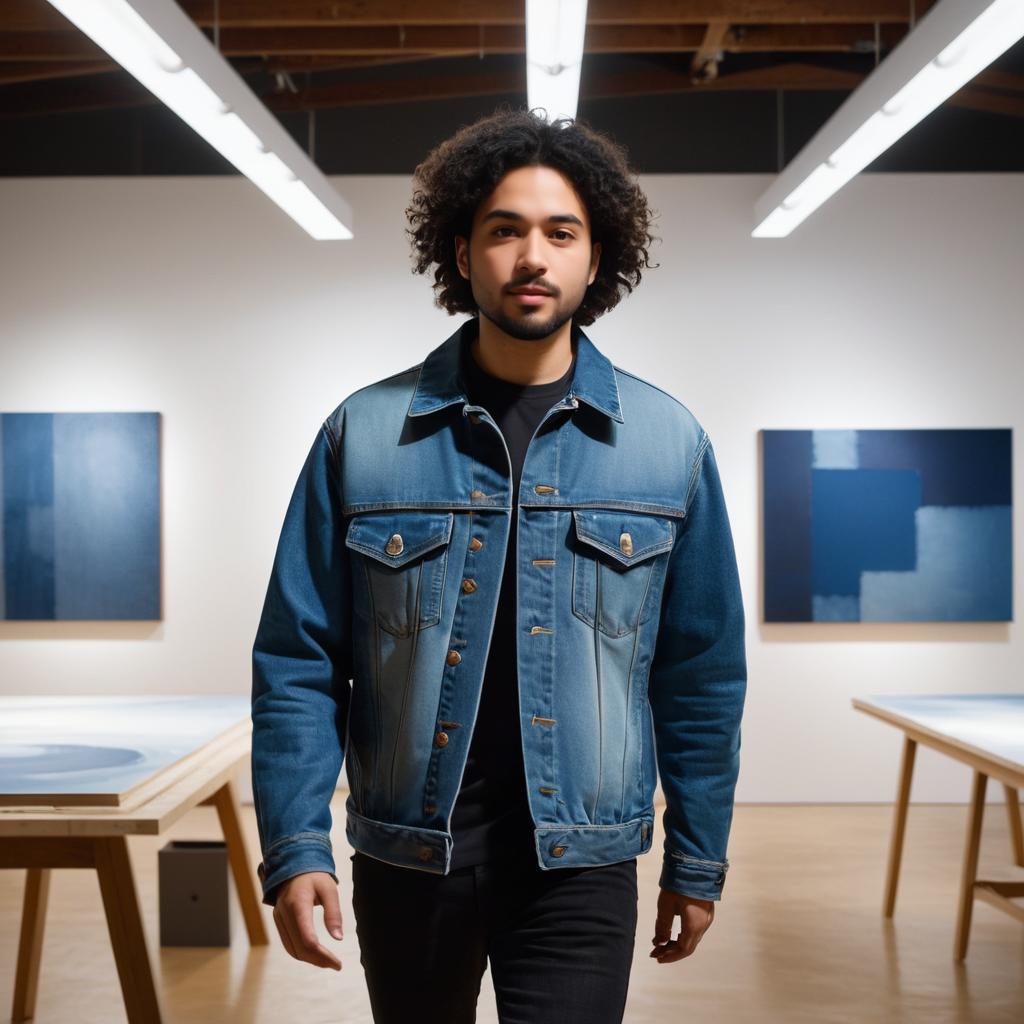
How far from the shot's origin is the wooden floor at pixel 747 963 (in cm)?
331

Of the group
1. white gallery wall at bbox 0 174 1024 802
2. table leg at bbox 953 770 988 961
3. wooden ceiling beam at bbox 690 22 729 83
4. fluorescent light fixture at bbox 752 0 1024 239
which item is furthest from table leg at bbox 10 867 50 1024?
wooden ceiling beam at bbox 690 22 729 83

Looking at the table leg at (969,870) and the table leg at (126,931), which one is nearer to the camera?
the table leg at (126,931)

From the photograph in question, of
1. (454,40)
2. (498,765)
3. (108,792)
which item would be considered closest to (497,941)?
(498,765)

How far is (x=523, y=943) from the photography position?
1.50m

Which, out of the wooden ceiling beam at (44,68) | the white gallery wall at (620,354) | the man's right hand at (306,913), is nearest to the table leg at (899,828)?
the white gallery wall at (620,354)

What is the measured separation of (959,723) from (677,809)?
2234 millimetres

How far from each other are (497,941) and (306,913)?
23 centimetres

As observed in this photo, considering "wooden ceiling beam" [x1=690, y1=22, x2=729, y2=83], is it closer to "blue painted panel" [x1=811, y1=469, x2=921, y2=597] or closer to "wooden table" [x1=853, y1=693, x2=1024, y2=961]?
"blue painted panel" [x1=811, y1=469, x2=921, y2=597]

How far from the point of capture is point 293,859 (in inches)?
59.2

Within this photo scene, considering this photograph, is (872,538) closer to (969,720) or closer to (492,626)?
(969,720)

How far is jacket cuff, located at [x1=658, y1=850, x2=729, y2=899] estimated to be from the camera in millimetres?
1606

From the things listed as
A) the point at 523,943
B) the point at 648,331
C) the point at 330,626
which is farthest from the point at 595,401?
the point at 648,331

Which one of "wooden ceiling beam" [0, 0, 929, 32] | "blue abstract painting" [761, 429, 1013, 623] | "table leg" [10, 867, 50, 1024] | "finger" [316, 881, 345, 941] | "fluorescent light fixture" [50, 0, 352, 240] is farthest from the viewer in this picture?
"blue abstract painting" [761, 429, 1013, 623]

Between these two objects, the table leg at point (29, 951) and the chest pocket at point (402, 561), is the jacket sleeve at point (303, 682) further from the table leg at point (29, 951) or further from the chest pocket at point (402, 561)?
the table leg at point (29, 951)
